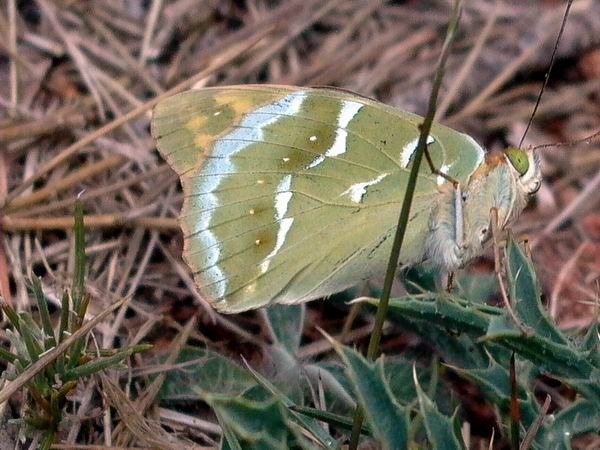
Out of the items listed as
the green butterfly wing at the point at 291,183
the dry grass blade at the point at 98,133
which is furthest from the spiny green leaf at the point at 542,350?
the dry grass blade at the point at 98,133

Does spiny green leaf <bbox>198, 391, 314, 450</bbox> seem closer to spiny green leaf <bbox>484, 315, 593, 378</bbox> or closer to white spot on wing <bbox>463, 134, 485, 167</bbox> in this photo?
spiny green leaf <bbox>484, 315, 593, 378</bbox>

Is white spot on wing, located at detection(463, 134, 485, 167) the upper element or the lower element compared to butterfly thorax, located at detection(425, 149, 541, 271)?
upper

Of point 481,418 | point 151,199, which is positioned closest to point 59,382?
point 151,199

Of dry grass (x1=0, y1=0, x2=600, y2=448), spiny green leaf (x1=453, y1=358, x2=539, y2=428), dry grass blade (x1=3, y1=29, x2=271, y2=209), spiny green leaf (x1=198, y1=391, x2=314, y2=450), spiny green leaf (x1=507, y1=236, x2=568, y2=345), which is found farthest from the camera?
dry grass blade (x1=3, y1=29, x2=271, y2=209)

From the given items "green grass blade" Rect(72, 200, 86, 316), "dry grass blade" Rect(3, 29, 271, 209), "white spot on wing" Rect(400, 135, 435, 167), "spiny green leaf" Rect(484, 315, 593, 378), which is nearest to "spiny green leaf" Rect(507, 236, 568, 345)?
"spiny green leaf" Rect(484, 315, 593, 378)

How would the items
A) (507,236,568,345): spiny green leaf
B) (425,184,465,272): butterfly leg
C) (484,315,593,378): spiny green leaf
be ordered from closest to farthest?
(484,315,593,378): spiny green leaf < (507,236,568,345): spiny green leaf < (425,184,465,272): butterfly leg

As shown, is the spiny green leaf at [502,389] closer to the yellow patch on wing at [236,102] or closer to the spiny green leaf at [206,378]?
the spiny green leaf at [206,378]

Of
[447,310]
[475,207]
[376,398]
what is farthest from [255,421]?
[475,207]

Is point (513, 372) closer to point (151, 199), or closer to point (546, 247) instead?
point (546, 247)
